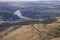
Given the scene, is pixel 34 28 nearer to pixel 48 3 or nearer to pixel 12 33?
pixel 12 33

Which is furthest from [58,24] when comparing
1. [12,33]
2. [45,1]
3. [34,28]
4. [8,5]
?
[8,5]

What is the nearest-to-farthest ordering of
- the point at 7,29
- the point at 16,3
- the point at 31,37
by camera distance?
the point at 31,37 → the point at 7,29 → the point at 16,3

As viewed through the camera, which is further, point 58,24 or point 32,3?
point 32,3

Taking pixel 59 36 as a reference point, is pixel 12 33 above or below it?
above

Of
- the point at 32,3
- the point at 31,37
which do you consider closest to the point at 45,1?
the point at 32,3

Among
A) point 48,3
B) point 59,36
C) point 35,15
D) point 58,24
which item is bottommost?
point 59,36

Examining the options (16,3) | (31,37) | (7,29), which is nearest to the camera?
(31,37)
